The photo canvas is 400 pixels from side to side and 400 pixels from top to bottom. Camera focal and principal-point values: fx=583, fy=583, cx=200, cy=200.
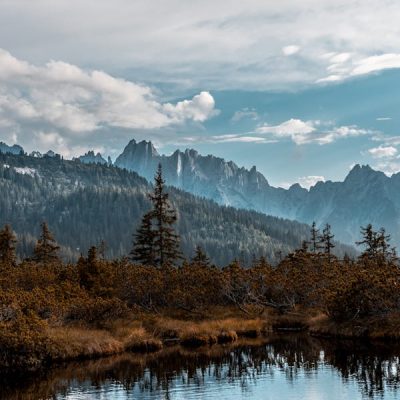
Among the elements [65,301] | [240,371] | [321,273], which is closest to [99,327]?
[65,301]

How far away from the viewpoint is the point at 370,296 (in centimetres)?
4653

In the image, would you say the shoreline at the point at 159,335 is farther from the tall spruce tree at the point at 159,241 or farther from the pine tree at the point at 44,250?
the pine tree at the point at 44,250

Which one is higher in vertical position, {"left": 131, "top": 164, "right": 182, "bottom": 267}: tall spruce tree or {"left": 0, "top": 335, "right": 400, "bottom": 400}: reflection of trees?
{"left": 131, "top": 164, "right": 182, "bottom": 267}: tall spruce tree

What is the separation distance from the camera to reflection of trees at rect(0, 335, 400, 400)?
3192 centimetres

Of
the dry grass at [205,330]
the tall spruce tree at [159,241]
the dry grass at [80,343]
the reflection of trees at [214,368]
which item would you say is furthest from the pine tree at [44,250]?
the reflection of trees at [214,368]

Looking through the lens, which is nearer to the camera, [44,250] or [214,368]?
[214,368]

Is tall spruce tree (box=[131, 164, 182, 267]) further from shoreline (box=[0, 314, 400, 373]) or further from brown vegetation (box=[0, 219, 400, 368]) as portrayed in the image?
shoreline (box=[0, 314, 400, 373])

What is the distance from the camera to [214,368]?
3653 centimetres

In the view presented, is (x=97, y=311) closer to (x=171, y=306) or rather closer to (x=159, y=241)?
(x=171, y=306)

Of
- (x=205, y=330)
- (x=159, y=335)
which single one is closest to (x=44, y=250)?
(x=159, y=335)

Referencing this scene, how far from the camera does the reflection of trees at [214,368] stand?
31922 mm

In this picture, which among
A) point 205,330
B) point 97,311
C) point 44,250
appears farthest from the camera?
point 44,250

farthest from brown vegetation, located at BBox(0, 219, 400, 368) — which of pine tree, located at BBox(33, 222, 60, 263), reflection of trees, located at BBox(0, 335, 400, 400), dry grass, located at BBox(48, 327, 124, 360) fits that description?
pine tree, located at BBox(33, 222, 60, 263)

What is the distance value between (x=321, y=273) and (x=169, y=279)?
1689 centimetres
